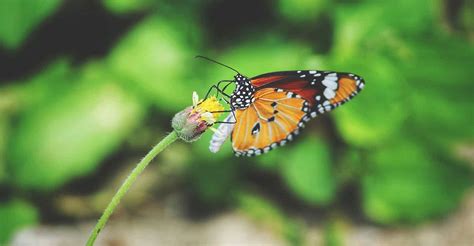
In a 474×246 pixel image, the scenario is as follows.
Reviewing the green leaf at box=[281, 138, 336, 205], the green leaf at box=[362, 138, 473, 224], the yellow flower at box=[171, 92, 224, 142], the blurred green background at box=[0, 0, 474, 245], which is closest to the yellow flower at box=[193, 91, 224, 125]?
the yellow flower at box=[171, 92, 224, 142]

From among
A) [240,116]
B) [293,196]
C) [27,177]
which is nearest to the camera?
[240,116]

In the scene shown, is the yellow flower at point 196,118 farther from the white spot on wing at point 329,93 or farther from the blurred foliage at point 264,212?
the blurred foliage at point 264,212

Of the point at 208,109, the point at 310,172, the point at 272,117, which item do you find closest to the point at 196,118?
the point at 208,109

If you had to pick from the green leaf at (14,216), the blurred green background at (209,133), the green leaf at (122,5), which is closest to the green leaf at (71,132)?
the blurred green background at (209,133)

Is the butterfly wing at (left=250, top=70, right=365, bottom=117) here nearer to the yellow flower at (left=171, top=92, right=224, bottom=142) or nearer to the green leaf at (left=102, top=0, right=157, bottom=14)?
the yellow flower at (left=171, top=92, right=224, bottom=142)

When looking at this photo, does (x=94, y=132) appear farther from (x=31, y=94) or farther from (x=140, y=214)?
(x=140, y=214)

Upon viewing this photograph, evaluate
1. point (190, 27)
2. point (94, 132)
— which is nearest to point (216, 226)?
point (94, 132)
